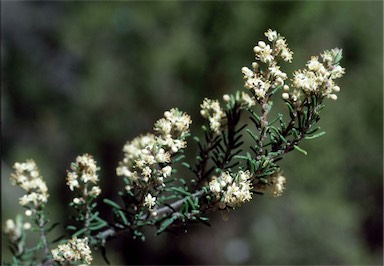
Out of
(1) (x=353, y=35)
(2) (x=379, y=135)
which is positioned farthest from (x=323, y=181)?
(1) (x=353, y=35)

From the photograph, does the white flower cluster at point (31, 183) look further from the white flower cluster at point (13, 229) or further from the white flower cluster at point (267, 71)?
the white flower cluster at point (267, 71)

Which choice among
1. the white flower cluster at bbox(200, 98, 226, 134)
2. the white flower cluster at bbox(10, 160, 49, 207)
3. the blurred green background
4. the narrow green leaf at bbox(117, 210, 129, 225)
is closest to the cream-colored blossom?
the narrow green leaf at bbox(117, 210, 129, 225)

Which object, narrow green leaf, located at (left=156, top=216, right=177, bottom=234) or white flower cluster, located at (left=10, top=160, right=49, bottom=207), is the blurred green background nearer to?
white flower cluster, located at (left=10, top=160, right=49, bottom=207)

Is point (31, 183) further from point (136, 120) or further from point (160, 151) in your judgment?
point (136, 120)

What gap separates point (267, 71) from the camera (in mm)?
1486

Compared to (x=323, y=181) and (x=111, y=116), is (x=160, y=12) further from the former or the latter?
(x=323, y=181)

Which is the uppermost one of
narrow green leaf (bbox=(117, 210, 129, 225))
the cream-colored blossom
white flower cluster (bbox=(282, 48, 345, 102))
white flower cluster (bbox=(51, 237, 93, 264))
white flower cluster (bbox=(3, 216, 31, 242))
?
white flower cluster (bbox=(282, 48, 345, 102))

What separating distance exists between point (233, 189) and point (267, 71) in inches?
15.8

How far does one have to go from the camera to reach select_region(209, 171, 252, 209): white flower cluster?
1367 mm

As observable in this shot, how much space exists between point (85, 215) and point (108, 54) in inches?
268

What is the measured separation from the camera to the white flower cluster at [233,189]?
1367 millimetres

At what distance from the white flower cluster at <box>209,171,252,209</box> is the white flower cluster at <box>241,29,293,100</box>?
27cm

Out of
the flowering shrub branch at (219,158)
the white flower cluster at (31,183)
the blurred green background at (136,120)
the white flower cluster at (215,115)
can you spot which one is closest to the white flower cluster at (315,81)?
the flowering shrub branch at (219,158)

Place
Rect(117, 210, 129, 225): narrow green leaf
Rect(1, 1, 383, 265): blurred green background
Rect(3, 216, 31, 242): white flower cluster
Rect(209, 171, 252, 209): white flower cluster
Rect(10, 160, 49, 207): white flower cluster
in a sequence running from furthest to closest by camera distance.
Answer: Rect(1, 1, 383, 265): blurred green background < Rect(3, 216, 31, 242): white flower cluster < Rect(10, 160, 49, 207): white flower cluster < Rect(117, 210, 129, 225): narrow green leaf < Rect(209, 171, 252, 209): white flower cluster
